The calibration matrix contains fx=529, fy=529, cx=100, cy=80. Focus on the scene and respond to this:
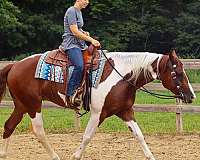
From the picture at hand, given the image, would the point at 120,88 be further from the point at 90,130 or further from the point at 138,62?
the point at 90,130

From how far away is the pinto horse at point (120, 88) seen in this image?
6926 mm

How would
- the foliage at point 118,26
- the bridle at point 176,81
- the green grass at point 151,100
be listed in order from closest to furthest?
the bridle at point 176,81
the green grass at point 151,100
the foliage at point 118,26

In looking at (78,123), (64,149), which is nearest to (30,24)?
(78,123)

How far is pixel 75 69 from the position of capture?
7.09m

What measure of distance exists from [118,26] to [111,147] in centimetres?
2225

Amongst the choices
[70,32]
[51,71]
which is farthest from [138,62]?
[51,71]

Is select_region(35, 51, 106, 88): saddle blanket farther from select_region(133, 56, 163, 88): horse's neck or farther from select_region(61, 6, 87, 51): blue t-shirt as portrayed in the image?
select_region(133, 56, 163, 88): horse's neck

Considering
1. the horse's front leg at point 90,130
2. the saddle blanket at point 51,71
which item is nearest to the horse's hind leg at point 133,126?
the horse's front leg at point 90,130

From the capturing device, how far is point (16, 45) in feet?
93.6

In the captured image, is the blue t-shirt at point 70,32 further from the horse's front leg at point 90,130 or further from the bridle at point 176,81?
the bridle at point 176,81

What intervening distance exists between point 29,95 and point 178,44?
23.6 metres

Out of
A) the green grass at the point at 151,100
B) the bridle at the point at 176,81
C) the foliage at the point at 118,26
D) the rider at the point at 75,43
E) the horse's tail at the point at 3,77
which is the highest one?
the rider at the point at 75,43

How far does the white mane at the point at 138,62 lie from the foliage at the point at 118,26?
2093cm

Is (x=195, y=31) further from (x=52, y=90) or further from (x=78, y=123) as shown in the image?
(x=52, y=90)
